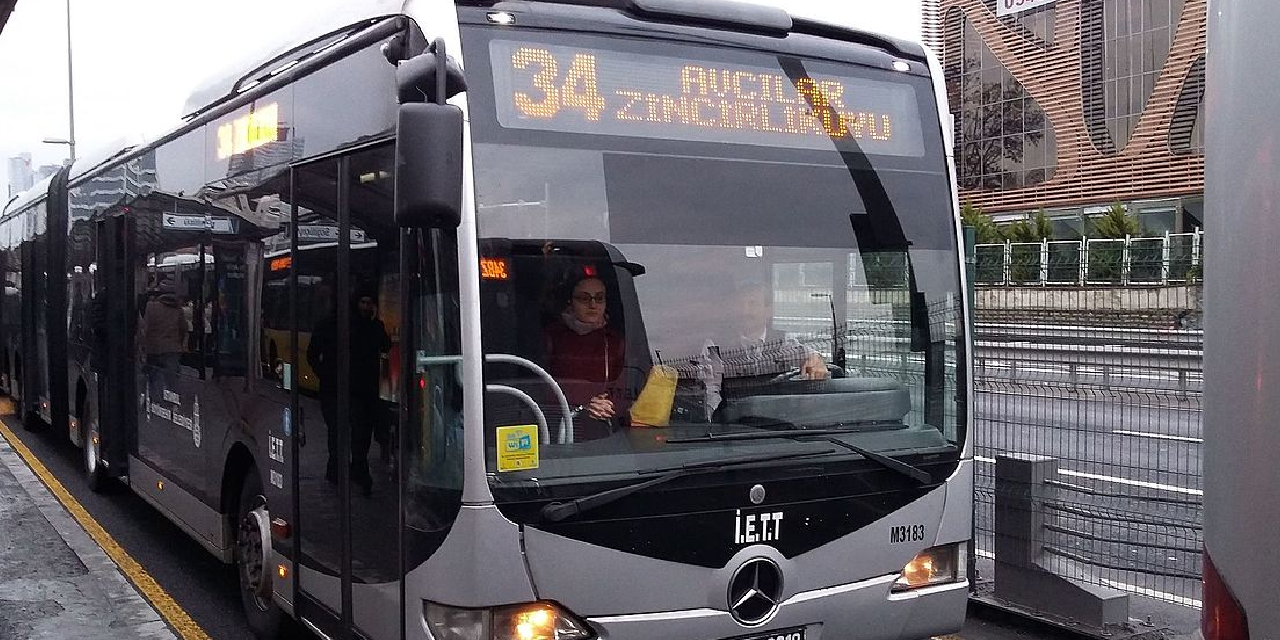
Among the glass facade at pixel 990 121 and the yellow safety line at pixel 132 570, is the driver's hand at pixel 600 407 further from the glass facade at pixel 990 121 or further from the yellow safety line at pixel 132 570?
the glass facade at pixel 990 121

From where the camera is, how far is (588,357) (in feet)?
14.4

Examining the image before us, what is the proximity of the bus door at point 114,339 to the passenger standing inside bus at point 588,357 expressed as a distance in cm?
579

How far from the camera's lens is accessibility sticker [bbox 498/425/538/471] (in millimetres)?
4195

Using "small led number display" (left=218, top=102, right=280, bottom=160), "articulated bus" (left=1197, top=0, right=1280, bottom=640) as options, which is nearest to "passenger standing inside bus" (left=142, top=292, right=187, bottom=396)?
"small led number display" (left=218, top=102, right=280, bottom=160)

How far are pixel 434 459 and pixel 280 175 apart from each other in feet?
7.13

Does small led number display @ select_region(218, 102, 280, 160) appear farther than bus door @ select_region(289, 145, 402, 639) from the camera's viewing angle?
Yes

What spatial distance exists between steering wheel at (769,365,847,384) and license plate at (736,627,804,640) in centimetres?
93

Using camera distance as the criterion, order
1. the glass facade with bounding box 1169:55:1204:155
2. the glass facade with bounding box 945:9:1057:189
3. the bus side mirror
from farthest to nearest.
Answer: the glass facade with bounding box 945:9:1057:189
the glass facade with bounding box 1169:55:1204:155
the bus side mirror

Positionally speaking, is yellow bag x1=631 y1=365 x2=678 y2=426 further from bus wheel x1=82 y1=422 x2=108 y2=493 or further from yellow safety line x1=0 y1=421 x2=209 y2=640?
bus wheel x1=82 y1=422 x2=108 y2=493

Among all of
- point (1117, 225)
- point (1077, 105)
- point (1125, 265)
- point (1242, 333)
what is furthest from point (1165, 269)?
point (1077, 105)

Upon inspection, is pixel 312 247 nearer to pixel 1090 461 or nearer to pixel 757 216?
pixel 757 216

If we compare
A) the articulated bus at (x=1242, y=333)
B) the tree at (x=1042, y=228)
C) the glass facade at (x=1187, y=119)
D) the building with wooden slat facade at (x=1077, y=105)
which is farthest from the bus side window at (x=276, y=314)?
the glass facade at (x=1187, y=119)

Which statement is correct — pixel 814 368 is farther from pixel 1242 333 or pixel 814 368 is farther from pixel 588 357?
pixel 1242 333

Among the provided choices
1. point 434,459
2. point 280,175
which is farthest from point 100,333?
point 434,459
